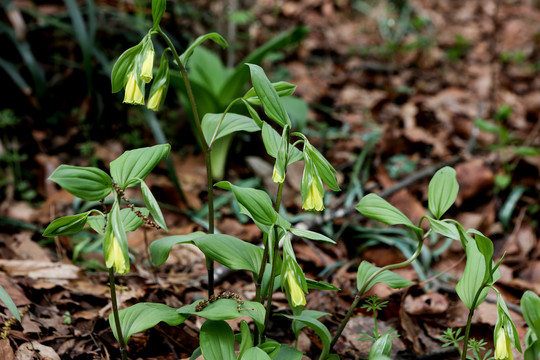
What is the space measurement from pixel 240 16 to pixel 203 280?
205 centimetres

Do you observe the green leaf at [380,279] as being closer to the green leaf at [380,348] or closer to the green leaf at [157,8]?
the green leaf at [380,348]

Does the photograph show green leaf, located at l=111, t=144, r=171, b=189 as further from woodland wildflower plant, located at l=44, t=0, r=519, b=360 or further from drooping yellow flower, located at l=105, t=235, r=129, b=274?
drooping yellow flower, located at l=105, t=235, r=129, b=274

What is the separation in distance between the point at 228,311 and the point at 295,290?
176 mm

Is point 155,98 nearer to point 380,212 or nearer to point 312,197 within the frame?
point 312,197

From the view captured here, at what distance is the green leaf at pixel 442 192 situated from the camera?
1.23 meters

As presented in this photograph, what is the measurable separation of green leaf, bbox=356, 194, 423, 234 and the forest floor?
1.91ft

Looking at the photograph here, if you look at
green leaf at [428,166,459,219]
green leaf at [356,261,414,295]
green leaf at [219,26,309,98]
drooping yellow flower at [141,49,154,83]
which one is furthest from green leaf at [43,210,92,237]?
green leaf at [219,26,309,98]

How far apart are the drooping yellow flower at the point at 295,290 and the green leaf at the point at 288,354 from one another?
0.78 ft

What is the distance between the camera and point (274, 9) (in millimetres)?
4707

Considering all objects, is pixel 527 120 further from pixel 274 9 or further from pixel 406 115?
pixel 274 9

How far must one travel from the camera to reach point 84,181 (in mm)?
1042

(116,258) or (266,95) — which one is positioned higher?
(266,95)

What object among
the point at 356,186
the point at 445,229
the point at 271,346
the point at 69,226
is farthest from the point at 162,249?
the point at 356,186

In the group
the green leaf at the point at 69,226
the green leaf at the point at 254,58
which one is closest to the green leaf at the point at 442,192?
the green leaf at the point at 69,226
